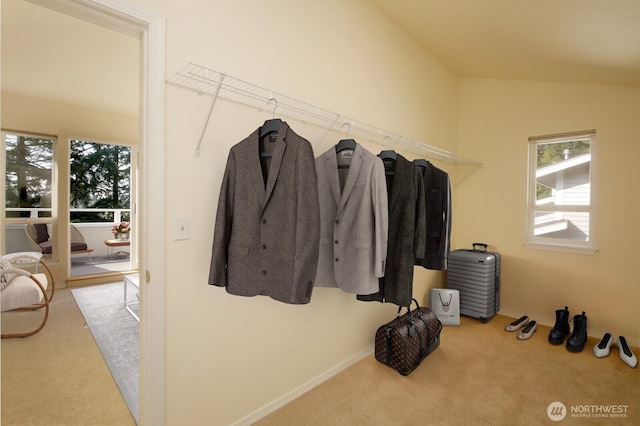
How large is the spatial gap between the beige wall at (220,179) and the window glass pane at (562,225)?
2.27 meters

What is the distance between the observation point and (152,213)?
1.37m

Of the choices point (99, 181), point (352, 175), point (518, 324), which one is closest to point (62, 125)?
point (99, 181)

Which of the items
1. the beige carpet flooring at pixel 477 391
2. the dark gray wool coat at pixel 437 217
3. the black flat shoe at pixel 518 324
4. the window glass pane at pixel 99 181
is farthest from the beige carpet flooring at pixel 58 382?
the black flat shoe at pixel 518 324

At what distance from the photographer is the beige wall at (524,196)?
109 inches

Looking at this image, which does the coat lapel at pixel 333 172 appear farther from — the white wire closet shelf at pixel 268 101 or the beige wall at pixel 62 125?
the beige wall at pixel 62 125

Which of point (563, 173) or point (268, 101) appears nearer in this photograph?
point (268, 101)

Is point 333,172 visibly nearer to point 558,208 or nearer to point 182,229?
point 182,229

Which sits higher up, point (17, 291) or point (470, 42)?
point (470, 42)

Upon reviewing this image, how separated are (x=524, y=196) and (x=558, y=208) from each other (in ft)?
1.12

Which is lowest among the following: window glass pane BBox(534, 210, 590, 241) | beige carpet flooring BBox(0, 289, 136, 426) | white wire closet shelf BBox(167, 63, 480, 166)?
beige carpet flooring BBox(0, 289, 136, 426)

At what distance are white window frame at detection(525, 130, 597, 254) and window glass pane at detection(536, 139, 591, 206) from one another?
39mm

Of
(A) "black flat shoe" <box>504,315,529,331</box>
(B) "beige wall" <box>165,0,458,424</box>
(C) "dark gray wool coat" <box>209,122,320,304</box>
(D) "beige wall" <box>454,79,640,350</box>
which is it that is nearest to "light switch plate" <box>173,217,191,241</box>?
(B) "beige wall" <box>165,0,458,424</box>

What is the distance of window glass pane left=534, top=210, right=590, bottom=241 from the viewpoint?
3.10 m

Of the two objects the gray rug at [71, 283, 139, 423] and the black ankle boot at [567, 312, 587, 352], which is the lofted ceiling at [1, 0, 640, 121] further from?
the gray rug at [71, 283, 139, 423]
